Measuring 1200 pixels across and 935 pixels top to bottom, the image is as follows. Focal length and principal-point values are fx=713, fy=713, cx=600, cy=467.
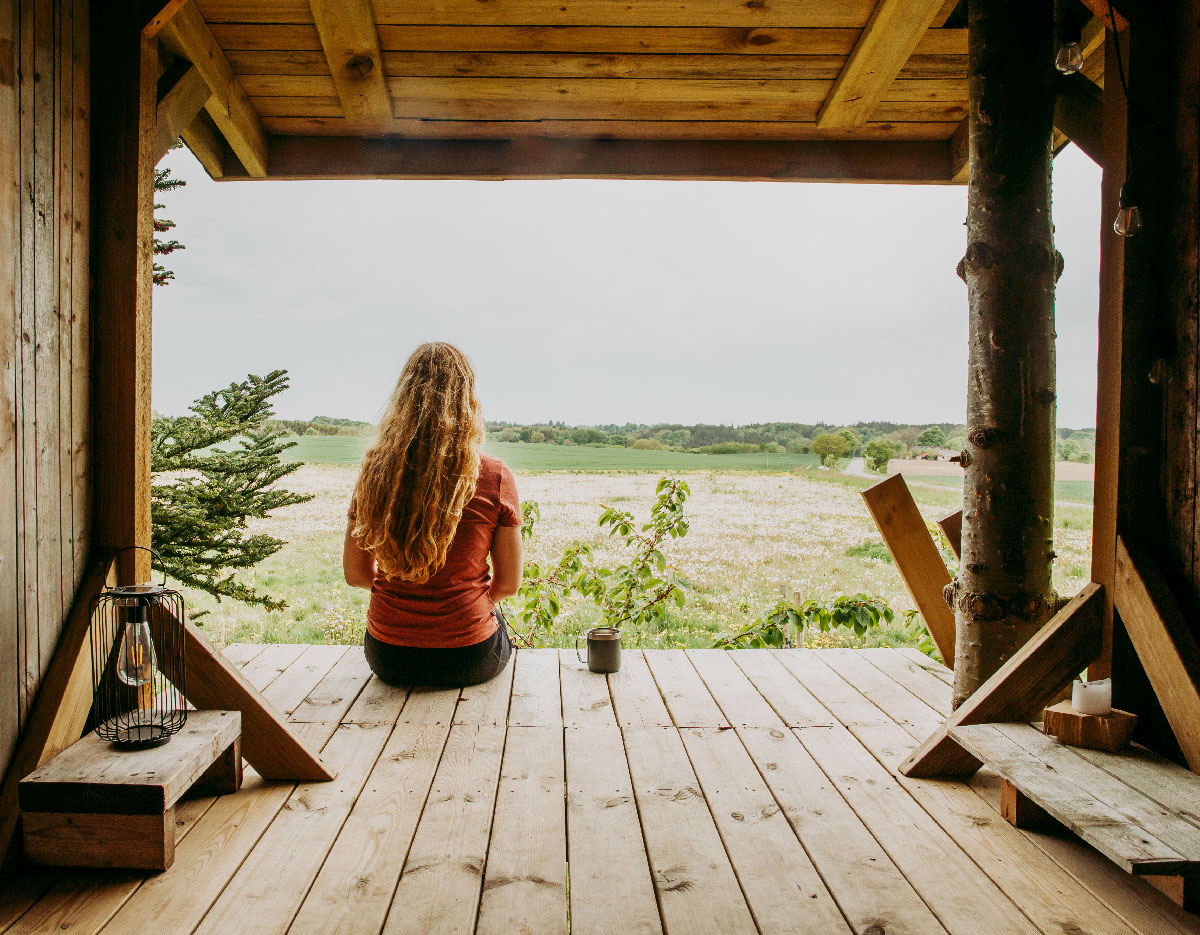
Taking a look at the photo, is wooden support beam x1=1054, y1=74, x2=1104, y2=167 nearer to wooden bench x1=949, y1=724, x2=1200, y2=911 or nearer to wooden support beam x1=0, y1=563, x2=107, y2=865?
wooden bench x1=949, y1=724, x2=1200, y2=911

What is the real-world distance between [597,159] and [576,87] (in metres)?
0.36

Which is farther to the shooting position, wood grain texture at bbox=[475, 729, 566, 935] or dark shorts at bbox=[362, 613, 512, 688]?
dark shorts at bbox=[362, 613, 512, 688]

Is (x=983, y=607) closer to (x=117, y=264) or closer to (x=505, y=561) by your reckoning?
(x=505, y=561)

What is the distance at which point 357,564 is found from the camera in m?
2.46

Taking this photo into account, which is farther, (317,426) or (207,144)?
(317,426)

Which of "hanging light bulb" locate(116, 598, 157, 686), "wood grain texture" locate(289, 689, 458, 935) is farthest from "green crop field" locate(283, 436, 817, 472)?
"hanging light bulb" locate(116, 598, 157, 686)

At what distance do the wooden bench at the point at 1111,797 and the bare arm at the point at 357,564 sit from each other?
1848 millimetres

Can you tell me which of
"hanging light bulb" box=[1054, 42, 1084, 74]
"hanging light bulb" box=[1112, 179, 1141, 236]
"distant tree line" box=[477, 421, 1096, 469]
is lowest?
"distant tree line" box=[477, 421, 1096, 469]

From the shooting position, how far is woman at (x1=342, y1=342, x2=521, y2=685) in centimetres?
226

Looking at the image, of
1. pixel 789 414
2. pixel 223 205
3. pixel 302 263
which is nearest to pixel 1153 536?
pixel 789 414

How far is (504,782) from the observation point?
1.86 meters

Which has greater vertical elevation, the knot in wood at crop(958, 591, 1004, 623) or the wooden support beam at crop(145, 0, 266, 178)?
the wooden support beam at crop(145, 0, 266, 178)

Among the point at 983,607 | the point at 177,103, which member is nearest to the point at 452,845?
the point at 983,607

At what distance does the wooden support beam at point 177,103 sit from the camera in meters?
1.97
